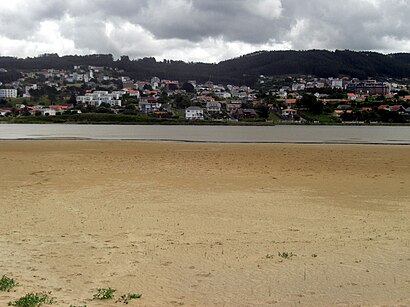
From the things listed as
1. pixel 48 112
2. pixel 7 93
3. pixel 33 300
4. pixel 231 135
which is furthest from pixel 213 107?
pixel 33 300

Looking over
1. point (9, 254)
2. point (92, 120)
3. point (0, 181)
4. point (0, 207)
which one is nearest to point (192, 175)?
point (0, 181)

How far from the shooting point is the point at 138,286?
6445 millimetres

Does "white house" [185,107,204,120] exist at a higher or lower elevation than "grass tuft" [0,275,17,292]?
higher

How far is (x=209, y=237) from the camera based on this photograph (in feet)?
30.1

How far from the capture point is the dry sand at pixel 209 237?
636 cm

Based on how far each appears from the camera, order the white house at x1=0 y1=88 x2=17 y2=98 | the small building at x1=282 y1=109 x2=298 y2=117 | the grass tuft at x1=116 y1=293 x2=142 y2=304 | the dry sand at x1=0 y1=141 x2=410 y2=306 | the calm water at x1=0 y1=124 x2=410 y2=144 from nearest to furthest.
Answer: the grass tuft at x1=116 y1=293 x2=142 y2=304
the dry sand at x1=0 y1=141 x2=410 y2=306
the calm water at x1=0 y1=124 x2=410 y2=144
the small building at x1=282 y1=109 x2=298 y2=117
the white house at x1=0 y1=88 x2=17 y2=98

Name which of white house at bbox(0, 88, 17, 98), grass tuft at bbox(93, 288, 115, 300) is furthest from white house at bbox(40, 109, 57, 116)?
grass tuft at bbox(93, 288, 115, 300)

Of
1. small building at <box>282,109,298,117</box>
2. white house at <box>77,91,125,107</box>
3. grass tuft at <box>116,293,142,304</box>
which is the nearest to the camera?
grass tuft at <box>116,293,142,304</box>

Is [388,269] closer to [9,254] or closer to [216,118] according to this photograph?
[9,254]

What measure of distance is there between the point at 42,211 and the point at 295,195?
7216 mm

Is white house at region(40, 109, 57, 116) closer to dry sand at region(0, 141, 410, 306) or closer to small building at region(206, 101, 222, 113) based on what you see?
small building at region(206, 101, 222, 113)

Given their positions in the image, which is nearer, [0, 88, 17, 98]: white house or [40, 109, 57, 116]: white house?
[40, 109, 57, 116]: white house

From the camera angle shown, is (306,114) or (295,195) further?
(306,114)

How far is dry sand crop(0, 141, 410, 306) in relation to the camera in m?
6.36
